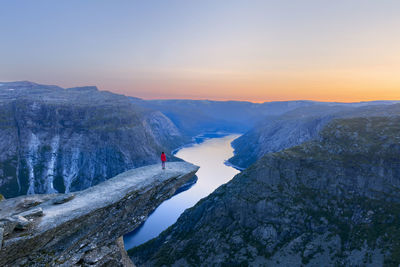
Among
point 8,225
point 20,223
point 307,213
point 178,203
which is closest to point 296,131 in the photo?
point 178,203

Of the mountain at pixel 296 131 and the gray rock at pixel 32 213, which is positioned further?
the mountain at pixel 296 131

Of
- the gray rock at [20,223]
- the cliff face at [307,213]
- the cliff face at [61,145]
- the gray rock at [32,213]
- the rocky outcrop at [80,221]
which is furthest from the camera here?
the cliff face at [61,145]

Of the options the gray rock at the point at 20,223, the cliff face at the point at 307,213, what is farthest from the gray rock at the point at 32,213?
the cliff face at the point at 307,213

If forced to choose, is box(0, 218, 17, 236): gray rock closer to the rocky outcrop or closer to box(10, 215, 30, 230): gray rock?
the rocky outcrop

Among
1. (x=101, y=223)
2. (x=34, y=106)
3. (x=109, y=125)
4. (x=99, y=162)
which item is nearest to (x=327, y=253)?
(x=101, y=223)

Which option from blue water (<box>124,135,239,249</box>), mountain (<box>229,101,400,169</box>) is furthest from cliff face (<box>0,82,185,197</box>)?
mountain (<box>229,101,400,169</box>)

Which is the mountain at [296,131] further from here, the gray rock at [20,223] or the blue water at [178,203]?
the gray rock at [20,223]
